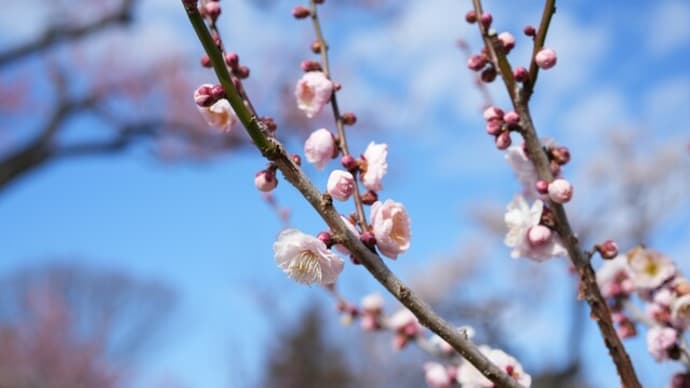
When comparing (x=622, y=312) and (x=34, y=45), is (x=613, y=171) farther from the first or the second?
(x=622, y=312)

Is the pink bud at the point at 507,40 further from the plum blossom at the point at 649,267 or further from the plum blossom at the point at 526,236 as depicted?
the plum blossom at the point at 649,267

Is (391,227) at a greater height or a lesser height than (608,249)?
lesser

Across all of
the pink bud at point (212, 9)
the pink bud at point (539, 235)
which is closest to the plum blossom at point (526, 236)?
the pink bud at point (539, 235)

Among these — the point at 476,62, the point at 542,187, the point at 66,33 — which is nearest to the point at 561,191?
the point at 542,187

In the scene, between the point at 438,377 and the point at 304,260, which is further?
the point at 438,377

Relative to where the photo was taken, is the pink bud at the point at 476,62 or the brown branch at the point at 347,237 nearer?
the brown branch at the point at 347,237

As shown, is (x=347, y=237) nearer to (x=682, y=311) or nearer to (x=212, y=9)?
(x=212, y=9)

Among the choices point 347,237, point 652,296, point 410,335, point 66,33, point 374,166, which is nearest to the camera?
point 347,237

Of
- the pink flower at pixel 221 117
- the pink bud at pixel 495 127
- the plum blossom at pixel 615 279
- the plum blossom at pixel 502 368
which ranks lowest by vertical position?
the plum blossom at pixel 502 368

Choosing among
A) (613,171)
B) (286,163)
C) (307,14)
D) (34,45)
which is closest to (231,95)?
(286,163)
